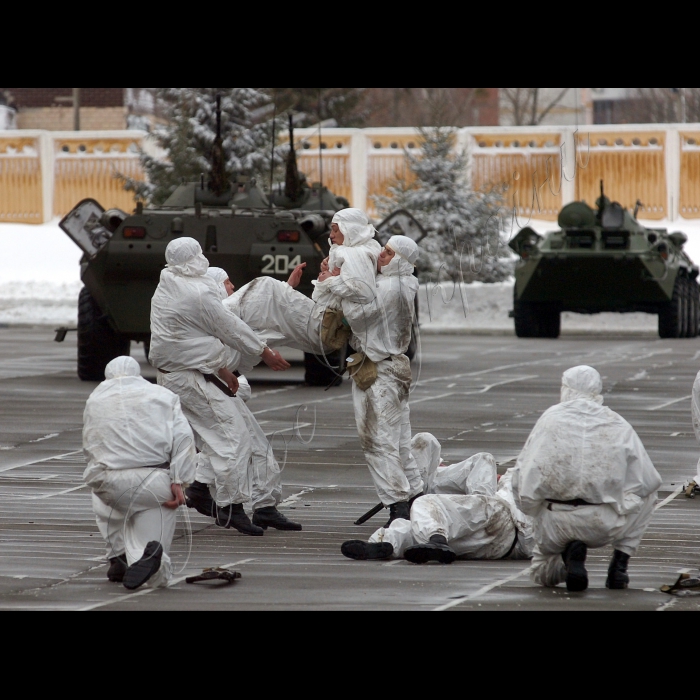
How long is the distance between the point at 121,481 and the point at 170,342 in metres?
1.94

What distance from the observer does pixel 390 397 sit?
9266mm

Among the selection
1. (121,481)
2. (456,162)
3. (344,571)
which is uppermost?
(456,162)

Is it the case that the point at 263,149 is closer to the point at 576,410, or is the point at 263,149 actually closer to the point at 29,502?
the point at 29,502

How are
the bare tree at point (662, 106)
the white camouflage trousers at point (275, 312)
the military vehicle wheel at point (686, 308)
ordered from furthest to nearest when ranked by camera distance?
the bare tree at point (662, 106)
the military vehicle wheel at point (686, 308)
the white camouflage trousers at point (275, 312)

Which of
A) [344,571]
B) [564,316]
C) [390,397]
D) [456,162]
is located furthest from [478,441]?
[456,162]

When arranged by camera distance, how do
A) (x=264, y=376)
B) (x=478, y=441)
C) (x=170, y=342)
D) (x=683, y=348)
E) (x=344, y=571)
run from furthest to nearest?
1. (x=683, y=348)
2. (x=264, y=376)
3. (x=478, y=441)
4. (x=170, y=342)
5. (x=344, y=571)

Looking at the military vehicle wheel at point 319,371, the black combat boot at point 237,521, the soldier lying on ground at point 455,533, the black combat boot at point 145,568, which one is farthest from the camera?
the military vehicle wheel at point 319,371

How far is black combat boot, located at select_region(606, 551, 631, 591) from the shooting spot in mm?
7402

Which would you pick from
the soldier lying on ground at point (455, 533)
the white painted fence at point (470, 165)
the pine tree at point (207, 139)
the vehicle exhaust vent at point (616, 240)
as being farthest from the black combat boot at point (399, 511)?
the white painted fence at point (470, 165)

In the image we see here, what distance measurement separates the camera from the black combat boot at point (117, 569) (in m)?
7.59

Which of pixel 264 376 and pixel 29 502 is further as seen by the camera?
pixel 264 376

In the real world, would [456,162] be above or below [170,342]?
above

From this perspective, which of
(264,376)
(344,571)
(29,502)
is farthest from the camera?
(264,376)

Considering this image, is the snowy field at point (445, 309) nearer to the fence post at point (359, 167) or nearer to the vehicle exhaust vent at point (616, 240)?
the vehicle exhaust vent at point (616, 240)
